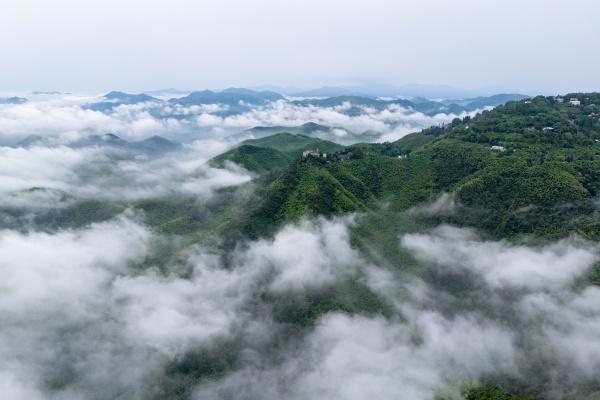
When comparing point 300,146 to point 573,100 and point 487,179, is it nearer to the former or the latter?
point 573,100

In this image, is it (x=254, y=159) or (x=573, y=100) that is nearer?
(x=573, y=100)

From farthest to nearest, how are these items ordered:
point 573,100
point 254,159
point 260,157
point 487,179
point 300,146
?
point 300,146
point 260,157
point 254,159
point 573,100
point 487,179

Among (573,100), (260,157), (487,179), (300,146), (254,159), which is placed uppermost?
(573,100)

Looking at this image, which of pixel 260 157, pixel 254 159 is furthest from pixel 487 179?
pixel 260 157

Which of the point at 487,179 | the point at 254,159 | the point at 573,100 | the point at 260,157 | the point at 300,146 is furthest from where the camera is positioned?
the point at 300,146

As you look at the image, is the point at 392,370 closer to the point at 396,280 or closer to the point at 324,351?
the point at 324,351

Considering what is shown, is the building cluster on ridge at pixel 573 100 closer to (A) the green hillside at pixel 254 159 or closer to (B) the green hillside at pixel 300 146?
(B) the green hillside at pixel 300 146

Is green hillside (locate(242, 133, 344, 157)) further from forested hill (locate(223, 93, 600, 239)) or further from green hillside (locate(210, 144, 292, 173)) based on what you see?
forested hill (locate(223, 93, 600, 239))

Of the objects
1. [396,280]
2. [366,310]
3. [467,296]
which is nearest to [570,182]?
[467,296]
